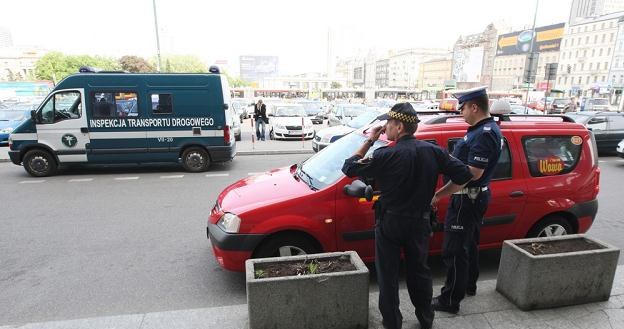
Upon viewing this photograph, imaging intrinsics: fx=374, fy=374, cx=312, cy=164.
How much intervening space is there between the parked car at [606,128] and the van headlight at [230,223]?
1326 cm

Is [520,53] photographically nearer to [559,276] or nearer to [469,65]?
[469,65]

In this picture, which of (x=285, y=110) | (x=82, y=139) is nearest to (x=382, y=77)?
(x=285, y=110)

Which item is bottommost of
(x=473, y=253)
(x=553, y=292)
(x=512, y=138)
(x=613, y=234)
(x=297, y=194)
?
(x=613, y=234)

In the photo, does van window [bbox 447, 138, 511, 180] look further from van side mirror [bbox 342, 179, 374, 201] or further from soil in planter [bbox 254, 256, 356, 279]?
soil in planter [bbox 254, 256, 356, 279]

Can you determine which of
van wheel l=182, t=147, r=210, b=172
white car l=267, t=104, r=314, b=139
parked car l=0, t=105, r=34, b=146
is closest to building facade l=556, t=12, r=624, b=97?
white car l=267, t=104, r=314, b=139

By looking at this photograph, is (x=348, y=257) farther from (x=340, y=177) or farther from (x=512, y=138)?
(x=512, y=138)

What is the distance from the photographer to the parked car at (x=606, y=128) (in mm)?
12477

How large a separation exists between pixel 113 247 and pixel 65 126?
18.5 ft

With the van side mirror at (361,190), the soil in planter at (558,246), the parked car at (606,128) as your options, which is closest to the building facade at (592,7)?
the parked car at (606,128)

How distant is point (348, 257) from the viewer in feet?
9.96

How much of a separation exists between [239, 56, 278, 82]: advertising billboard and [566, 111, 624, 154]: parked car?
5243 inches

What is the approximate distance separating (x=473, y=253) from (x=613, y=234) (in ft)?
11.9

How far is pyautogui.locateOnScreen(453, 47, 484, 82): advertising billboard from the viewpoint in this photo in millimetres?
91988

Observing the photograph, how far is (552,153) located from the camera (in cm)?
408
